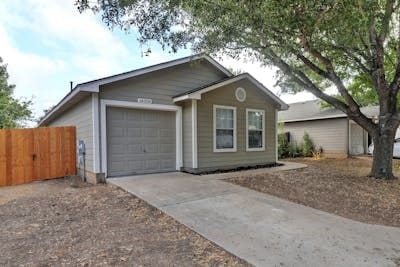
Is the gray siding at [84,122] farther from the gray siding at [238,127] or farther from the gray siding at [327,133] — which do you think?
the gray siding at [327,133]

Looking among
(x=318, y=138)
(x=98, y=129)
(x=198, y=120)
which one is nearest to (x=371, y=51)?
(x=198, y=120)

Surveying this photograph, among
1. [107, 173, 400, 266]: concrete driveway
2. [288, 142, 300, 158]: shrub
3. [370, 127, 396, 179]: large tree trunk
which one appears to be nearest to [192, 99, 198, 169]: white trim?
[107, 173, 400, 266]: concrete driveway

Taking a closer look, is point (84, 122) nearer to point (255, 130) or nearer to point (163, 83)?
point (163, 83)

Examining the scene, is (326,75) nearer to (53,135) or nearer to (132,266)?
(132,266)

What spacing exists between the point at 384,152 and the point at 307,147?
958 cm

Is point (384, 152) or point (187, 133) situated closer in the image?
point (384, 152)

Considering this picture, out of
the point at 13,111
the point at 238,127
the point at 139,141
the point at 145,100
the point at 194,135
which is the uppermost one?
the point at 13,111

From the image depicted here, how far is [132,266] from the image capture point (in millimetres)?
3088

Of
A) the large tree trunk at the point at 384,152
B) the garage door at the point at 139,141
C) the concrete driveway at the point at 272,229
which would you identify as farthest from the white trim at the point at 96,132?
the large tree trunk at the point at 384,152

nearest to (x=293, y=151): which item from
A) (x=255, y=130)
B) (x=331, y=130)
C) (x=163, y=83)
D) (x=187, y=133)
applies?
(x=331, y=130)

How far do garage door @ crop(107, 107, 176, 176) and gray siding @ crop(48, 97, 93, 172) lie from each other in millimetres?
534

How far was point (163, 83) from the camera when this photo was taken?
8.99 metres

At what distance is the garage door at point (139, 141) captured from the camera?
794 cm

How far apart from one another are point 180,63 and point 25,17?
229 inches
